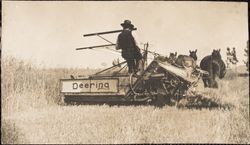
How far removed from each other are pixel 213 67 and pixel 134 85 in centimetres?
58

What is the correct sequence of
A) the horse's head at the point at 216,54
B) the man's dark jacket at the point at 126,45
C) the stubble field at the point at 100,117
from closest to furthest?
the stubble field at the point at 100,117 → the man's dark jacket at the point at 126,45 → the horse's head at the point at 216,54

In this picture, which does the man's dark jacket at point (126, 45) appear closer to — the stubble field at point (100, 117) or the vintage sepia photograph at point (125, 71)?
the vintage sepia photograph at point (125, 71)

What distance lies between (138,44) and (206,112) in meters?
0.67

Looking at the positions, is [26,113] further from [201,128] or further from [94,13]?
[201,128]

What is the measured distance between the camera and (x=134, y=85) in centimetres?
331

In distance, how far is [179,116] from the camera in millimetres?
3279

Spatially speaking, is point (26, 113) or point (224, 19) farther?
point (224, 19)

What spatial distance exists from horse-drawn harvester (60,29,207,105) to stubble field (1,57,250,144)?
0.20ft

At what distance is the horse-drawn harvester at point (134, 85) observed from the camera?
330 cm

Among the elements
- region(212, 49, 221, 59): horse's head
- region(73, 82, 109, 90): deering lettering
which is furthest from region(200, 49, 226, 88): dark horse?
region(73, 82, 109, 90): deering lettering

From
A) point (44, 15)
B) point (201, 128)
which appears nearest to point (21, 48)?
point (44, 15)

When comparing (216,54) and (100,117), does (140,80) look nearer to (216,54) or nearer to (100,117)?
(100,117)

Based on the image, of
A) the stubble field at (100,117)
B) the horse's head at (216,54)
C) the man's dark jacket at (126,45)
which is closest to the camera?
the stubble field at (100,117)

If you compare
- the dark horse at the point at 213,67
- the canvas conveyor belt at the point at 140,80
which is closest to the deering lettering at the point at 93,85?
the canvas conveyor belt at the point at 140,80
